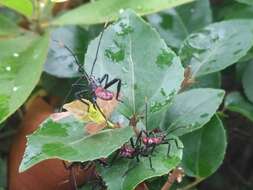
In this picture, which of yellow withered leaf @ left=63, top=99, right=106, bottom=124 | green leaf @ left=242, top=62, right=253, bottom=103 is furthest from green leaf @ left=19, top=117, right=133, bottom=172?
green leaf @ left=242, top=62, right=253, bottom=103

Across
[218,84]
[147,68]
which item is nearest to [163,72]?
[147,68]

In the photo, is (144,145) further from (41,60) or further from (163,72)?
(41,60)

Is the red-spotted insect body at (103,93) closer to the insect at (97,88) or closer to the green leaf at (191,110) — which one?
the insect at (97,88)

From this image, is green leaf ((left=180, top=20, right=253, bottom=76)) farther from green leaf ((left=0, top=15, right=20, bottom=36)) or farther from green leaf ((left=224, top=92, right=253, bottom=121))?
green leaf ((left=0, top=15, right=20, bottom=36))

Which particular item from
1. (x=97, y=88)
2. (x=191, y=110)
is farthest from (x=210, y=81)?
(x=97, y=88)

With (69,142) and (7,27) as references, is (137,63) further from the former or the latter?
(7,27)

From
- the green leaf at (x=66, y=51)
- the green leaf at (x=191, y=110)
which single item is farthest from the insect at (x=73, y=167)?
the green leaf at (x=66, y=51)
